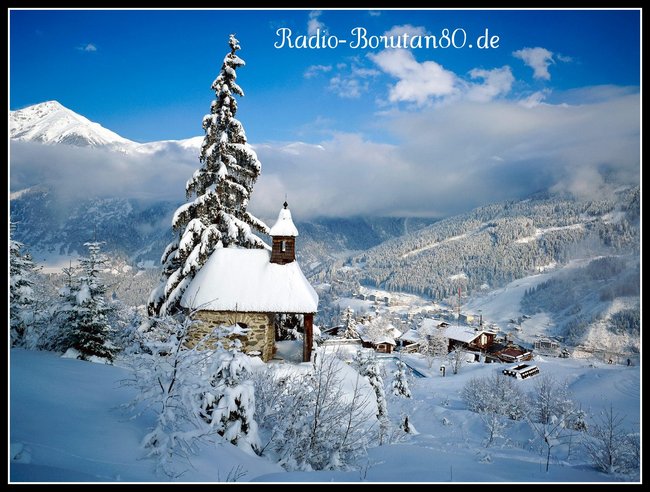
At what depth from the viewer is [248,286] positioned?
1358 cm

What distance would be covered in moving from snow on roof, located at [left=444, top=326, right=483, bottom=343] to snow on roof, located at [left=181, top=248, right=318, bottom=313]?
6577 cm

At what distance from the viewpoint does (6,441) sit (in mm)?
4379

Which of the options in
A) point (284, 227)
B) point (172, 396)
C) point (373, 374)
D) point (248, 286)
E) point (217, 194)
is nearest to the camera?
point (172, 396)

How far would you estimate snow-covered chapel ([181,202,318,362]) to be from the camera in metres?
13.2

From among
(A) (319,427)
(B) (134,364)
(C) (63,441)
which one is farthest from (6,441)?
(A) (319,427)

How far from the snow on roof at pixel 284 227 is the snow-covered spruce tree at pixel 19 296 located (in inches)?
372

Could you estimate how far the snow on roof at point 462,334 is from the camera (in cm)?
7025

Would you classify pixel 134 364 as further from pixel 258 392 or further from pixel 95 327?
pixel 95 327

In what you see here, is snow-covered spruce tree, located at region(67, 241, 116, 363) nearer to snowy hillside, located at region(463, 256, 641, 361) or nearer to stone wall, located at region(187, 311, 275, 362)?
stone wall, located at region(187, 311, 275, 362)

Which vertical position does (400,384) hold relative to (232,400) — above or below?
below

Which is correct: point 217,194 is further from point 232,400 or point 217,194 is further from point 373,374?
point 373,374

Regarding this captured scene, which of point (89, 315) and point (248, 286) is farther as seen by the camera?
point (248, 286)

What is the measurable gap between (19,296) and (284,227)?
405 inches

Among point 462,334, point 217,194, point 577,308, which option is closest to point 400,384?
point 217,194
